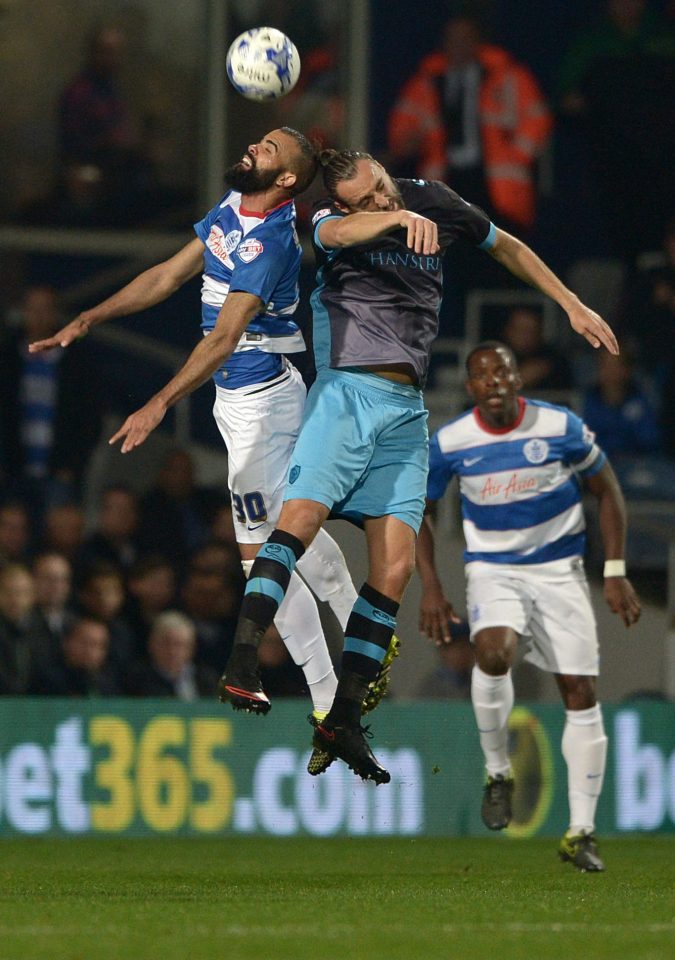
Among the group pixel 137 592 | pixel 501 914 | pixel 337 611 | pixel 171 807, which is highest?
pixel 337 611

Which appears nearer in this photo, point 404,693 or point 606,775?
point 606,775

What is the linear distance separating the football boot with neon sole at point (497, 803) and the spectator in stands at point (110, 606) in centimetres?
331

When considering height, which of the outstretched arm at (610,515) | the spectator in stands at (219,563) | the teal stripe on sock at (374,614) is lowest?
the spectator in stands at (219,563)

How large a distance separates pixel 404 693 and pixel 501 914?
19.1ft

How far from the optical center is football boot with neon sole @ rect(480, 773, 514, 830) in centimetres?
895

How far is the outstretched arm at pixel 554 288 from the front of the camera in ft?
22.8

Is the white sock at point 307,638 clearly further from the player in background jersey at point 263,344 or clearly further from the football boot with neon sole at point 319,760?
the football boot with neon sole at point 319,760

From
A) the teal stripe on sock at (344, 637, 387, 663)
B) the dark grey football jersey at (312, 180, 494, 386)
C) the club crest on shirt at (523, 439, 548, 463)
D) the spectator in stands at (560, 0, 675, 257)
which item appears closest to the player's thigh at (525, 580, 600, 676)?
the club crest on shirt at (523, 439, 548, 463)

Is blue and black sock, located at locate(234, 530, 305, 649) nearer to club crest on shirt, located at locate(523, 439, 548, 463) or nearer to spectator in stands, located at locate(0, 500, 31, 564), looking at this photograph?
club crest on shirt, located at locate(523, 439, 548, 463)

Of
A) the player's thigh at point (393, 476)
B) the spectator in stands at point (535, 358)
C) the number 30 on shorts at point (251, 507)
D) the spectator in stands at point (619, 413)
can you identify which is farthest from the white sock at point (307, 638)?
the spectator in stands at point (619, 413)

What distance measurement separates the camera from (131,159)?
14.2 m

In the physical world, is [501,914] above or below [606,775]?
above

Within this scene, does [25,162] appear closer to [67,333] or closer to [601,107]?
[601,107]

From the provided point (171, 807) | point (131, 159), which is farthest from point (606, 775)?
point (131, 159)
